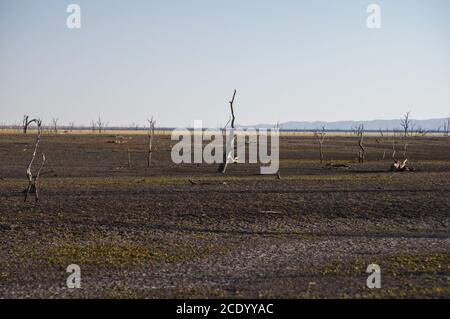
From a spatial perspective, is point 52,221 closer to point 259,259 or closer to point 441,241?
point 259,259

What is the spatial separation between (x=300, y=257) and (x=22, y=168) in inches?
1336

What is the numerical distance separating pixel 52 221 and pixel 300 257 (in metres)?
10.0

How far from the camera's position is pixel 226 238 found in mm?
18188

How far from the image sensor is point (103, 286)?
12195 millimetres

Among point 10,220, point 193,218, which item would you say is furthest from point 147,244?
point 10,220

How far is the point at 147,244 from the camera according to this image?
56.2 ft

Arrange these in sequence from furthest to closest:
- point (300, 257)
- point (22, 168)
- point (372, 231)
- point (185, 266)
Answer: point (22, 168), point (372, 231), point (300, 257), point (185, 266)

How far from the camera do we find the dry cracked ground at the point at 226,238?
12211mm

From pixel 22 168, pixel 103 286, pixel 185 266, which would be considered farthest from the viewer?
pixel 22 168

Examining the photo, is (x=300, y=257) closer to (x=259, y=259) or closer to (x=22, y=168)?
(x=259, y=259)

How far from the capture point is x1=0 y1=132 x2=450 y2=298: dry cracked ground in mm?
12211

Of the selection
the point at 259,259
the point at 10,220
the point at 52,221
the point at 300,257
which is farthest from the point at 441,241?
the point at 10,220

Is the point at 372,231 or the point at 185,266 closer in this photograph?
the point at 185,266

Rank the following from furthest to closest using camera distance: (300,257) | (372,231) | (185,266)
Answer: (372,231), (300,257), (185,266)
